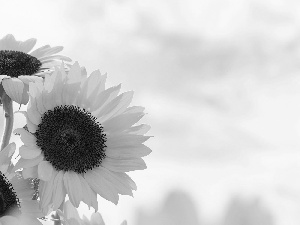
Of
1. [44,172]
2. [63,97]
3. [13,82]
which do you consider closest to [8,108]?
[13,82]

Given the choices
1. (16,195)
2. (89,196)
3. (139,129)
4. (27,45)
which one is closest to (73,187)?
(89,196)

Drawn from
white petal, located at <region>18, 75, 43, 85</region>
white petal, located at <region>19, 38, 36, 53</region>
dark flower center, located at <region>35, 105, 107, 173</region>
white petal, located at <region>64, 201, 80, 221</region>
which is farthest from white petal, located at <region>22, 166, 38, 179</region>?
white petal, located at <region>19, 38, 36, 53</region>

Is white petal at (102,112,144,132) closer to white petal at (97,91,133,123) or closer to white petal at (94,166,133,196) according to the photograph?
white petal at (97,91,133,123)

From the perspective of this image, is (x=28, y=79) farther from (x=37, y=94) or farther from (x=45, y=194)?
(x=45, y=194)

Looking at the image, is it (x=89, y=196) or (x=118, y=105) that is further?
(x=118, y=105)

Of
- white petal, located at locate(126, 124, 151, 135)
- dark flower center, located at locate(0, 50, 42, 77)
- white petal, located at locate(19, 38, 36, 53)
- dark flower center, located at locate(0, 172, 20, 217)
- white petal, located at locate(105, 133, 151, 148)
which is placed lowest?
dark flower center, located at locate(0, 172, 20, 217)

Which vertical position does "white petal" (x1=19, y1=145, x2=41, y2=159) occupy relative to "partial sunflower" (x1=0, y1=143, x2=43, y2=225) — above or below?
above
